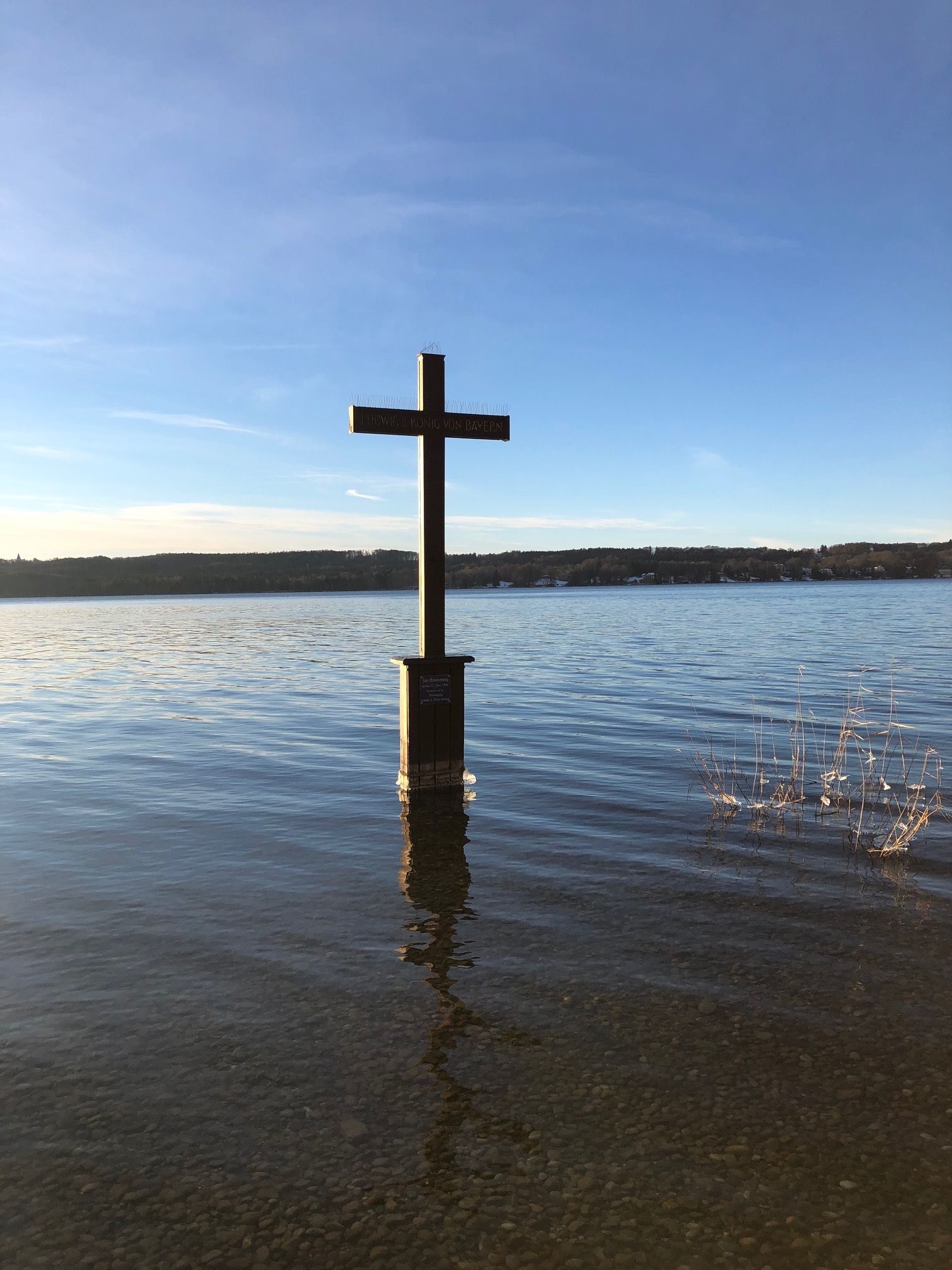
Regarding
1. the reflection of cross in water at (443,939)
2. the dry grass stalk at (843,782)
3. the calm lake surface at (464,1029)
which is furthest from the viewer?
the dry grass stalk at (843,782)

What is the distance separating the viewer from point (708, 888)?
7602 millimetres

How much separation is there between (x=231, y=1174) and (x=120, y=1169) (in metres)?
0.51

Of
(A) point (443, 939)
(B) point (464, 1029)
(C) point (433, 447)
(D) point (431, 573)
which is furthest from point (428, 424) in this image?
(B) point (464, 1029)

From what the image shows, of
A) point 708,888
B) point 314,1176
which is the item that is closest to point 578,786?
point 708,888

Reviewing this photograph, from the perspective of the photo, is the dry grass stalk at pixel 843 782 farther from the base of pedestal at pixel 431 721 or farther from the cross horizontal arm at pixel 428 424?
the cross horizontal arm at pixel 428 424

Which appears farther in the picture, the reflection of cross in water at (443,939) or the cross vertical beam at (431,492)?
the cross vertical beam at (431,492)

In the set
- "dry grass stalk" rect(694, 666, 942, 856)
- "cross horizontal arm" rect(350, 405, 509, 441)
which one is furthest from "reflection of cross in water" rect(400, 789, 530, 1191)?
"cross horizontal arm" rect(350, 405, 509, 441)

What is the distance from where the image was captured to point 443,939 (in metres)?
6.54

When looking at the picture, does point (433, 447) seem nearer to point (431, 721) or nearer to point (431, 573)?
point (431, 573)

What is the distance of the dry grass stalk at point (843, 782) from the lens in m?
9.54

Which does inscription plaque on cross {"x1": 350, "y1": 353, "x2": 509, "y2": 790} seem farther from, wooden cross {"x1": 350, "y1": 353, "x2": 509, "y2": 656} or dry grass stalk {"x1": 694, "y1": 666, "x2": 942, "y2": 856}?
dry grass stalk {"x1": 694, "y1": 666, "x2": 942, "y2": 856}

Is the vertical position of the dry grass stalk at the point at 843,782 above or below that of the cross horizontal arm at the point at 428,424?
below

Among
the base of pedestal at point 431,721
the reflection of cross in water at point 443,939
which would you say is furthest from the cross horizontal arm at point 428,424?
the reflection of cross in water at point 443,939

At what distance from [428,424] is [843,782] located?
23.4ft
